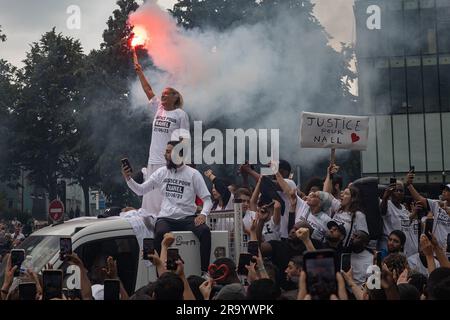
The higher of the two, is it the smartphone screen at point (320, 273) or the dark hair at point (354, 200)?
the dark hair at point (354, 200)

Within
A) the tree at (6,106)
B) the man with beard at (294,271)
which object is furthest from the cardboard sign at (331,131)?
the tree at (6,106)

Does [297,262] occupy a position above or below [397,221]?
below

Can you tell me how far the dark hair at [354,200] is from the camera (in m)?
7.67

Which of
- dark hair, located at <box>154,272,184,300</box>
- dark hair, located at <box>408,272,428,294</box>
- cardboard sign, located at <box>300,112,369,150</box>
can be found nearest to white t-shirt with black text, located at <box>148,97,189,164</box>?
cardboard sign, located at <box>300,112,369,150</box>

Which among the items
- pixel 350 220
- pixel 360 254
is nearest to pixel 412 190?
pixel 350 220

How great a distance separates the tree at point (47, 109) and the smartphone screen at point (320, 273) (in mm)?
32211

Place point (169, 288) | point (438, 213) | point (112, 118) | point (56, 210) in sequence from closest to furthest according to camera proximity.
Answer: point (169, 288) < point (438, 213) < point (56, 210) < point (112, 118)

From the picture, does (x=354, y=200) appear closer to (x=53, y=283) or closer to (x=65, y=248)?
(x=65, y=248)

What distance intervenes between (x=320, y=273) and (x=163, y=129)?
16.2ft

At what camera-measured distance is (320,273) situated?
3.58 meters

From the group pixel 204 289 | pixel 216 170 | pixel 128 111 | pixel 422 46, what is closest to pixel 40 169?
pixel 128 111

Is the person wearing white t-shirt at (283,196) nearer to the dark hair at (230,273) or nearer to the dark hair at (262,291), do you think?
the dark hair at (230,273)

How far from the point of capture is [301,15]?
21.4m
